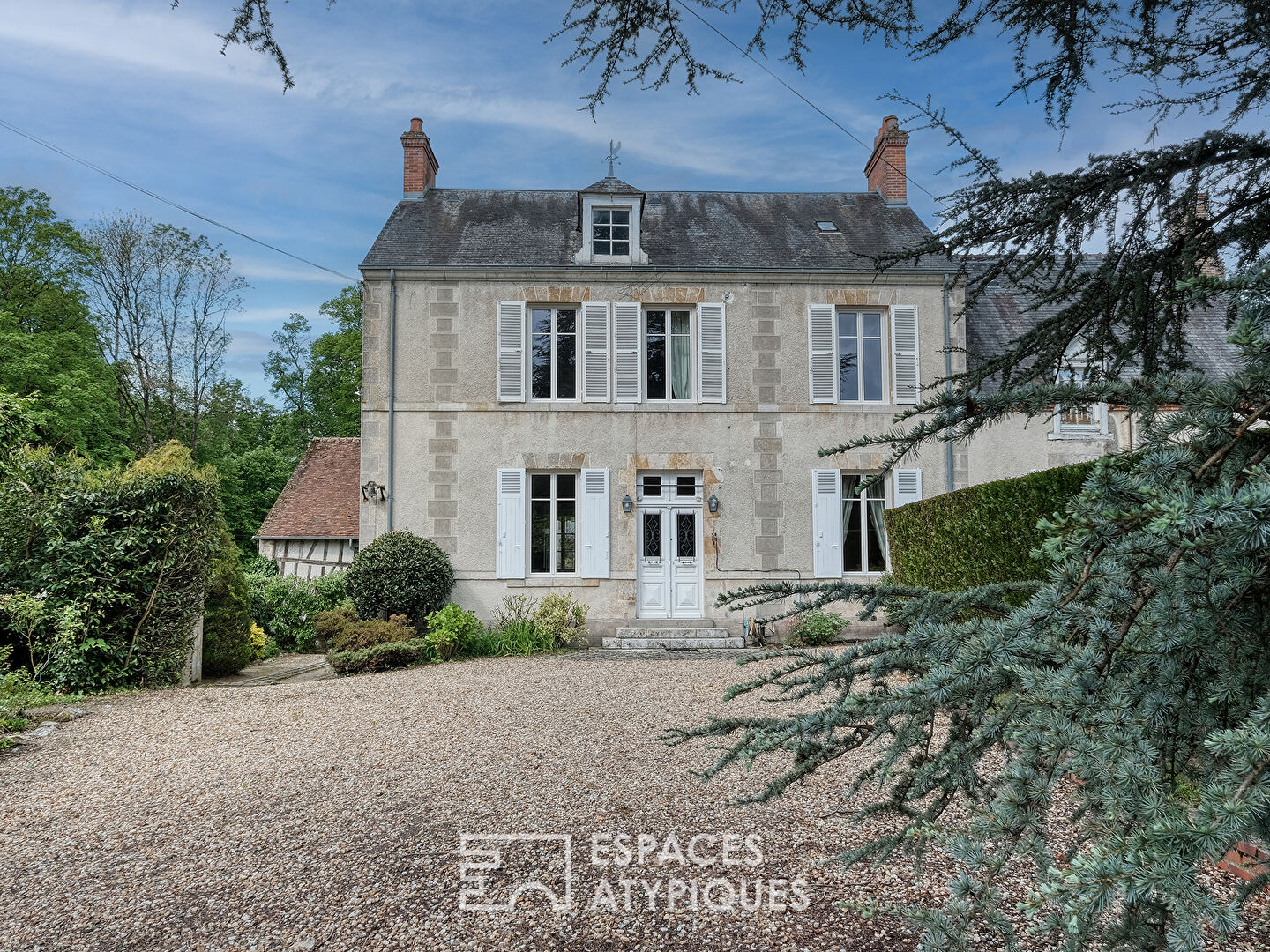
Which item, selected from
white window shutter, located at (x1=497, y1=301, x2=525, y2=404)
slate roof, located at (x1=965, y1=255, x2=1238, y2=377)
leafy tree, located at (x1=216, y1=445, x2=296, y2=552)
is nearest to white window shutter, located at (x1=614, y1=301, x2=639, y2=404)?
white window shutter, located at (x1=497, y1=301, x2=525, y2=404)

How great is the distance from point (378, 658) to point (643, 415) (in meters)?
4.99

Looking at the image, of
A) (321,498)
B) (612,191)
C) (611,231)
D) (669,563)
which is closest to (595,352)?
(611,231)

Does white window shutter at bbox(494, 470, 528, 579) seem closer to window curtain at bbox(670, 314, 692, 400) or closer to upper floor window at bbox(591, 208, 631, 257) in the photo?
window curtain at bbox(670, 314, 692, 400)

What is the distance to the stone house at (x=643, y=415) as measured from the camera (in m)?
11.0

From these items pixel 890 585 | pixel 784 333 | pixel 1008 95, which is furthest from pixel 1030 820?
pixel 784 333

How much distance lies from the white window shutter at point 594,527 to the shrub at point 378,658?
2733 millimetres

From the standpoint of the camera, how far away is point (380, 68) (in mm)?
3762

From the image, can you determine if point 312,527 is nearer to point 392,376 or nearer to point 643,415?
point 392,376

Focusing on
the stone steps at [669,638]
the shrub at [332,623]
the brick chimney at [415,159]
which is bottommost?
the stone steps at [669,638]

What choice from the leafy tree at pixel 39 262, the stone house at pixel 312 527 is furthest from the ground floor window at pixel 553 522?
the leafy tree at pixel 39 262

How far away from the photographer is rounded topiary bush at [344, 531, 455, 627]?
10.1m

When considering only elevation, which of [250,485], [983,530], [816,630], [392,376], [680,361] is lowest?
[816,630]

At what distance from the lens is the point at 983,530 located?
6.07 metres

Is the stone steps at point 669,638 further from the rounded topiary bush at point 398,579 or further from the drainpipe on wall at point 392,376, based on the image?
the drainpipe on wall at point 392,376
